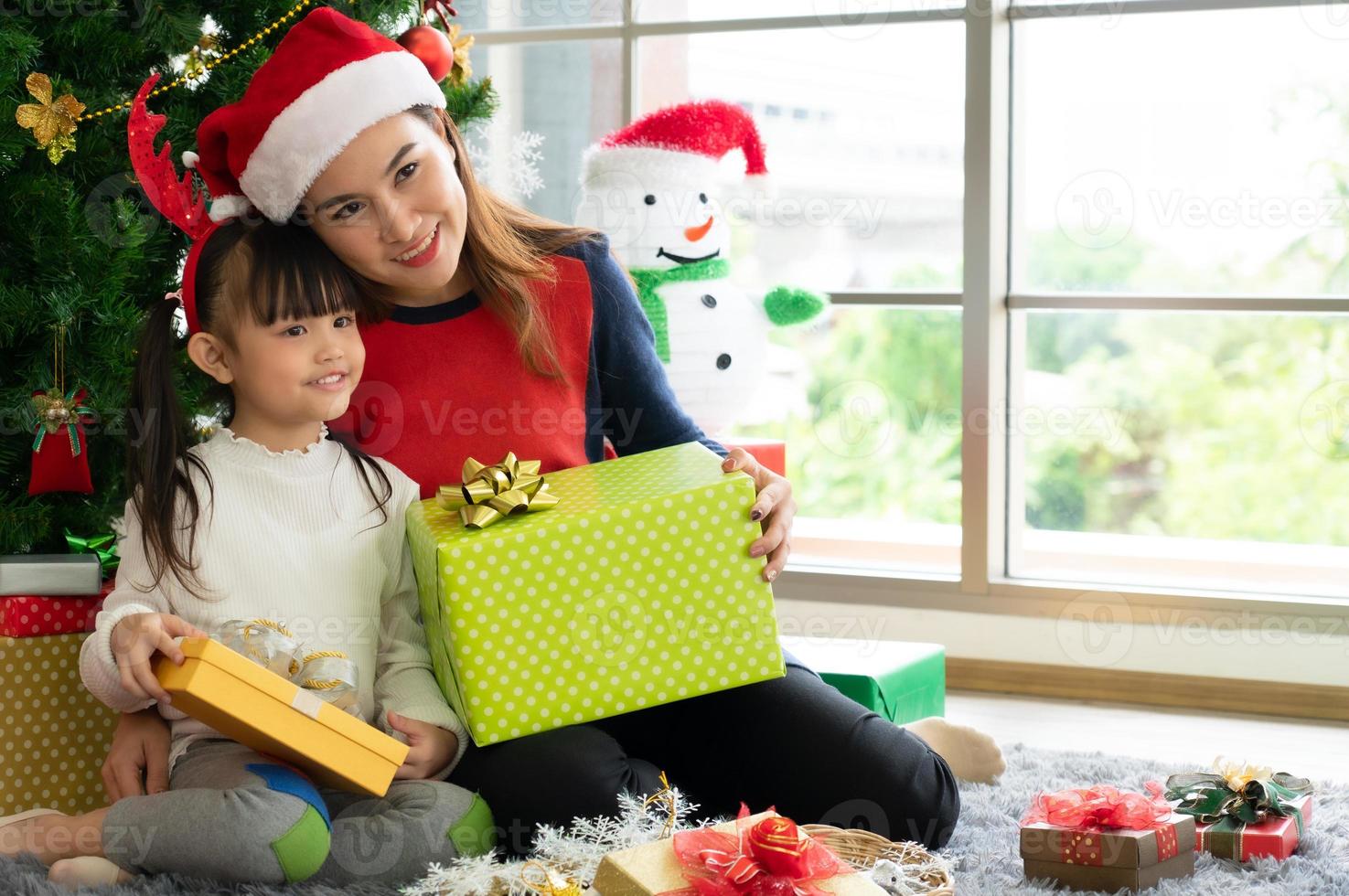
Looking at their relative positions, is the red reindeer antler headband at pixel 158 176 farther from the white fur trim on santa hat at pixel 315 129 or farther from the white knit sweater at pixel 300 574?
the white knit sweater at pixel 300 574

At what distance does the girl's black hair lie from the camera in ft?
4.67

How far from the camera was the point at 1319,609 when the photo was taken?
2.27 meters

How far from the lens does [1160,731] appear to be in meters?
2.15

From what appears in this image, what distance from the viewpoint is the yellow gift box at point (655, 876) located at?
1.18 metres

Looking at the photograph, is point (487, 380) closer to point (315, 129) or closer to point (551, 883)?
point (315, 129)

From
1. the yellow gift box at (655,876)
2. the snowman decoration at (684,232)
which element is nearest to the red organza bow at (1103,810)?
the yellow gift box at (655,876)

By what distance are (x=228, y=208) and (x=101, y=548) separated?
494 mm

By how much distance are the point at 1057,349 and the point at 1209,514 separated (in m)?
0.49

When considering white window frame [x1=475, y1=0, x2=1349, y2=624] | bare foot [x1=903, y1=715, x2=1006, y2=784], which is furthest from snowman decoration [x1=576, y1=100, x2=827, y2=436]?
bare foot [x1=903, y1=715, x2=1006, y2=784]

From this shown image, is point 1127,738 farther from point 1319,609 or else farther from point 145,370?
point 145,370

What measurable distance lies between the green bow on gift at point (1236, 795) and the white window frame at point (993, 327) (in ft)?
2.63

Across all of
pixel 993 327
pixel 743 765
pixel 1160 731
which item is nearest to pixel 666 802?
pixel 743 765

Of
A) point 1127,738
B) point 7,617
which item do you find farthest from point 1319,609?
point 7,617

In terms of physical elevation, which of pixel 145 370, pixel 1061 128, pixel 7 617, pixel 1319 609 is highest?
pixel 1061 128
